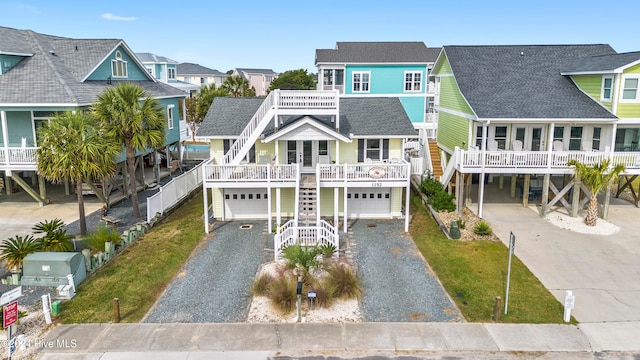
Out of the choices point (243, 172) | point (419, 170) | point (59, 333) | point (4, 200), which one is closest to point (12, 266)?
point (59, 333)

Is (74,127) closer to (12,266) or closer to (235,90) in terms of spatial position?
(12,266)

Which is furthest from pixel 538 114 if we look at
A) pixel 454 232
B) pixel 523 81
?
pixel 454 232

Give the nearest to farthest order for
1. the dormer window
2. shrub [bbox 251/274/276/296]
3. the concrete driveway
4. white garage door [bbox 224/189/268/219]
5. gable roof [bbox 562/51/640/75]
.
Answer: the concrete driveway, shrub [bbox 251/274/276/296], gable roof [bbox 562/51/640/75], white garage door [bbox 224/189/268/219], the dormer window

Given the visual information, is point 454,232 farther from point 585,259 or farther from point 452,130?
point 452,130

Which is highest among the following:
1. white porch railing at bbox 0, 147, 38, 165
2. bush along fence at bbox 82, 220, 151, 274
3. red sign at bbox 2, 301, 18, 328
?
white porch railing at bbox 0, 147, 38, 165

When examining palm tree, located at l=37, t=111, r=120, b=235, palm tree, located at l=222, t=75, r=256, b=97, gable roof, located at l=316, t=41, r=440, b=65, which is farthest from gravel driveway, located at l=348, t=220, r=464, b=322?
palm tree, located at l=222, t=75, r=256, b=97

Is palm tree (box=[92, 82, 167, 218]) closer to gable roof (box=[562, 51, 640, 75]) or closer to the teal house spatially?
the teal house
